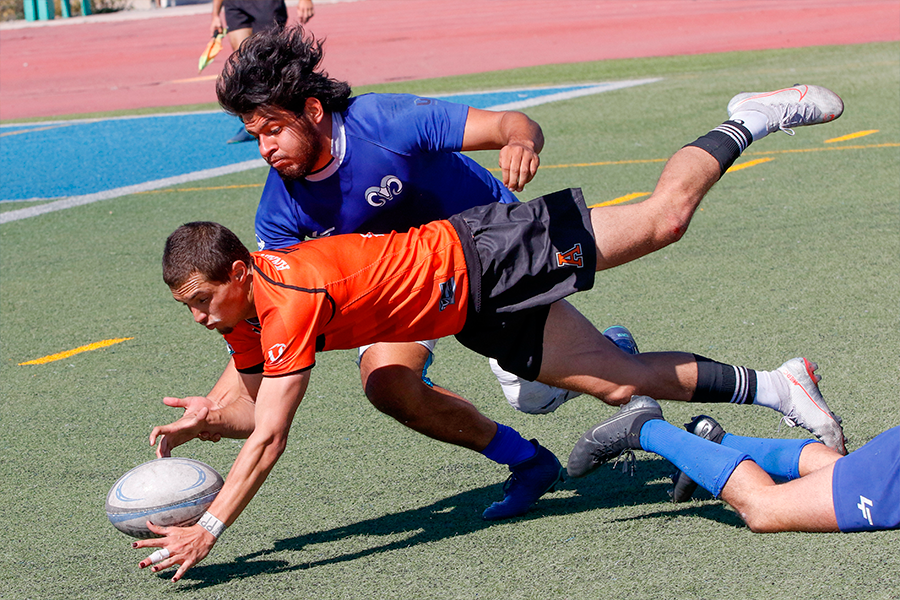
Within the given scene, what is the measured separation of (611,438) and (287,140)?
1682 millimetres

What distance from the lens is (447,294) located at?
3.90 metres

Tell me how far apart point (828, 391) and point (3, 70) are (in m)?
27.8

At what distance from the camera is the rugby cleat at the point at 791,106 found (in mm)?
4742

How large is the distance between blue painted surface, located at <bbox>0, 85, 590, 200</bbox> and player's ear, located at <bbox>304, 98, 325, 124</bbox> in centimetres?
802

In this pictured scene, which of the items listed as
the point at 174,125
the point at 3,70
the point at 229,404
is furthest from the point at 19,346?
the point at 3,70

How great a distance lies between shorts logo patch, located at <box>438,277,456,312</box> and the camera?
389 cm

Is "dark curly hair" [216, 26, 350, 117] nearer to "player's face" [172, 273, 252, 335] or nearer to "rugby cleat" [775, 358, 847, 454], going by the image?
"player's face" [172, 273, 252, 335]

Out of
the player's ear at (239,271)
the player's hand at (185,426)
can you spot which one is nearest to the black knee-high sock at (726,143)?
the player's ear at (239,271)

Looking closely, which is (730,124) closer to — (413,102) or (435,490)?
(413,102)

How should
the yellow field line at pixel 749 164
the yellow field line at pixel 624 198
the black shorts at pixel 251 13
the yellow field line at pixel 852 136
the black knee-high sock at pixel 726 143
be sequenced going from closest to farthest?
the black knee-high sock at pixel 726 143 < the yellow field line at pixel 624 198 < the yellow field line at pixel 749 164 < the yellow field line at pixel 852 136 < the black shorts at pixel 251 13

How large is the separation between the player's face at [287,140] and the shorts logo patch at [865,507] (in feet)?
7.68

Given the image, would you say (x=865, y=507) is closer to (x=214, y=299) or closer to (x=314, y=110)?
(x=214, y=299)

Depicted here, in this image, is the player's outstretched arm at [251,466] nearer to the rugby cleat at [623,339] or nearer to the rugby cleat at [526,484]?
the rugby cleat at [526,484]

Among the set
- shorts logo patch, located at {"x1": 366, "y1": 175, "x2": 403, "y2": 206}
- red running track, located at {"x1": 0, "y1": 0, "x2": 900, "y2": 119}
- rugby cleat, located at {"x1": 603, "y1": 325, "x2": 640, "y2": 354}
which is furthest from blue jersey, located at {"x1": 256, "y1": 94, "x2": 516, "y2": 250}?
red running track, located at {"x1": 0, "y1": 0, "x2": 900, "y2": 119}
